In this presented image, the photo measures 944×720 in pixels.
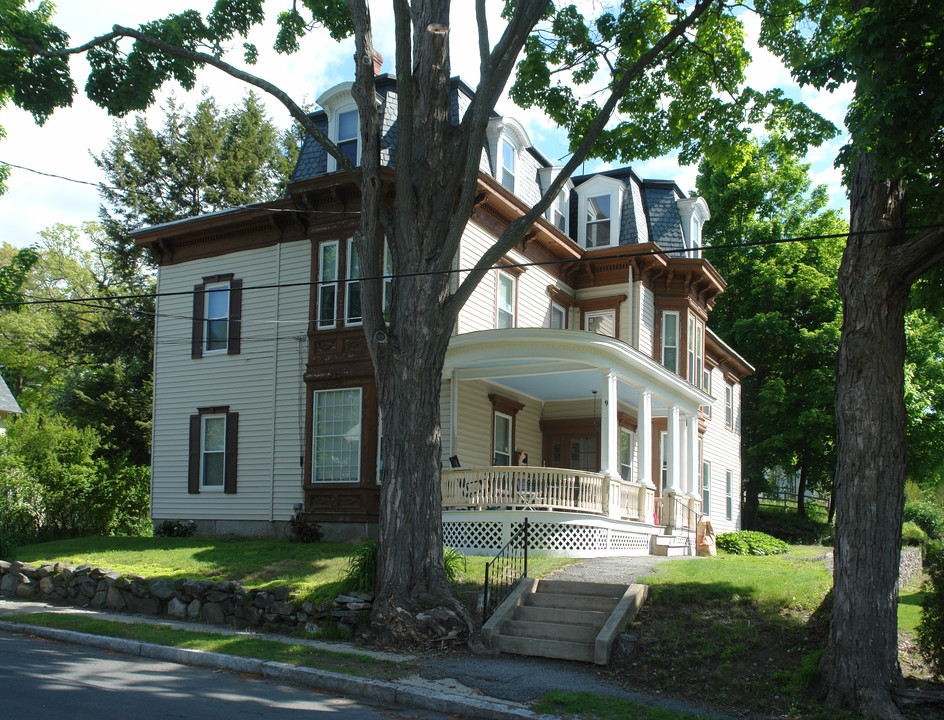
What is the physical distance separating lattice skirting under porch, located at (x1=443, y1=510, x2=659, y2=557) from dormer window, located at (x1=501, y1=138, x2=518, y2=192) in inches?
345

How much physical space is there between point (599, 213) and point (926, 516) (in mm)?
27873

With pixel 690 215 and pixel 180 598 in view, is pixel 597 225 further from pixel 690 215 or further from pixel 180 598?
pixel 180 598

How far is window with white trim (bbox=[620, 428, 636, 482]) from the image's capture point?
23638 millimetres

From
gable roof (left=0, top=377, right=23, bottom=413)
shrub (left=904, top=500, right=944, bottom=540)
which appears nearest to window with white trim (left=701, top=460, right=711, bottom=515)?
shrub (left=904, top=500, right=944, bottom=540)

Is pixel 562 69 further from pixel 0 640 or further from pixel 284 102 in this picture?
pixel 0 640

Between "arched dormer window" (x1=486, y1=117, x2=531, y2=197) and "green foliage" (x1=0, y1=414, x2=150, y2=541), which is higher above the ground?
"arched dormer window" (x1=486, y1=117, x2=531, y2=197)

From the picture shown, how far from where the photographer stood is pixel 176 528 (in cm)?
2114

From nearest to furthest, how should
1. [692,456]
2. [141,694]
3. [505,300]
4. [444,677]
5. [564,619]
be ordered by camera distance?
[141,694] → [444,677] → [564,619] → [505,300] → [692,456]

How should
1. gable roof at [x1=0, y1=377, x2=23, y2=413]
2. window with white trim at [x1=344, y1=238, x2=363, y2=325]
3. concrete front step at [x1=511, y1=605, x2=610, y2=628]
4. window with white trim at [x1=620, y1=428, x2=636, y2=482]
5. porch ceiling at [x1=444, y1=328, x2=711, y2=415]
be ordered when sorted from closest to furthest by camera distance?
concrete front step at [x1=511, y1=605, x2=610, y2=628] < porch ceiling at [x1=444, y1=328, x2=711, y2=415] < window with white trim at [x1=344, y1=238, x2=363, y2=325] < window with white trim at [x1=620, y1=428, x2=636, y2=482] < gable roof at [x1=0, y1=377, x2=23, y2=413]

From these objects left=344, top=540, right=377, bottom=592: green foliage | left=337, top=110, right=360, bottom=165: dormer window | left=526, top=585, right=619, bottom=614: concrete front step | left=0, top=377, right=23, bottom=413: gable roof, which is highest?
left=337, top=110, right=360, bottom=165: dormer window

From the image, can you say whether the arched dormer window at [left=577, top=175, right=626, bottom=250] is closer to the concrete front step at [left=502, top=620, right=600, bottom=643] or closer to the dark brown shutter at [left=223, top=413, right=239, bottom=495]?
the dark brown shutter at [left=223, top=413, right=239, bottom=495]

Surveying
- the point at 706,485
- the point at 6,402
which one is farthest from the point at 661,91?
the point at 6,402

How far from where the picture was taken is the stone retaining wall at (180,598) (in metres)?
11.7

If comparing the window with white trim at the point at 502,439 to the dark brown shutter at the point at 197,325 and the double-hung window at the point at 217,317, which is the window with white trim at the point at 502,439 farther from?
the dark brown shutter at the point at 197,325
